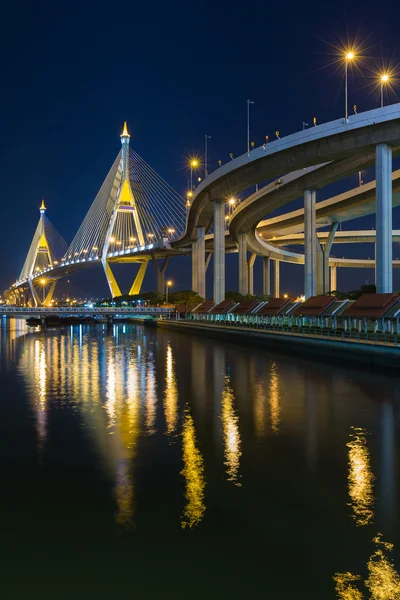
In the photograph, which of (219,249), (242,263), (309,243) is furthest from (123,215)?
(309,243)

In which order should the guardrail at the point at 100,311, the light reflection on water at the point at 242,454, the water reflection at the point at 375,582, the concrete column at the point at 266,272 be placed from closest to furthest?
the water reflection at the point at 375,582, the light reflection on water at the point at 242,454, the guardrail at the point at 100,311, the concrete column at the point at 266,272

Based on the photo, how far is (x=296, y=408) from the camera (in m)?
13.7

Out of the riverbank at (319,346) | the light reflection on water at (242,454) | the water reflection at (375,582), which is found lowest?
the water reflection at (375,582)

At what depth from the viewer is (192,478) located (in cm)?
814

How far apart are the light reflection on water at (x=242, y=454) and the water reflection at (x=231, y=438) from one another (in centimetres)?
2

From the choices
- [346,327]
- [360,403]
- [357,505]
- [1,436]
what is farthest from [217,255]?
[357,505]

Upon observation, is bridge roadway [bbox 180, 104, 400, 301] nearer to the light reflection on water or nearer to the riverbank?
the riverbank

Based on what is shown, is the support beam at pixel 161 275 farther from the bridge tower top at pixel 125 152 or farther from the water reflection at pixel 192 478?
the water reflection at pixel 192 478

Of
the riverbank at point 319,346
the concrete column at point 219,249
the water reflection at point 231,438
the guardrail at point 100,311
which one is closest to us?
the water reflection at point 231,438

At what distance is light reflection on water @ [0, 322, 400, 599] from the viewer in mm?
6234

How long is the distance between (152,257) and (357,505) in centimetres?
8841

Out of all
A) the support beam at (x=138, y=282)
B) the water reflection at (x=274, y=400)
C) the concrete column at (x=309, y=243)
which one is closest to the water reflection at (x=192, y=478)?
the water reflection at (x=274, y=400)

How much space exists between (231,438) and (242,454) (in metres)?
1.12

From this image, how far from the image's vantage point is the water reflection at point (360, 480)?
6.71 m
